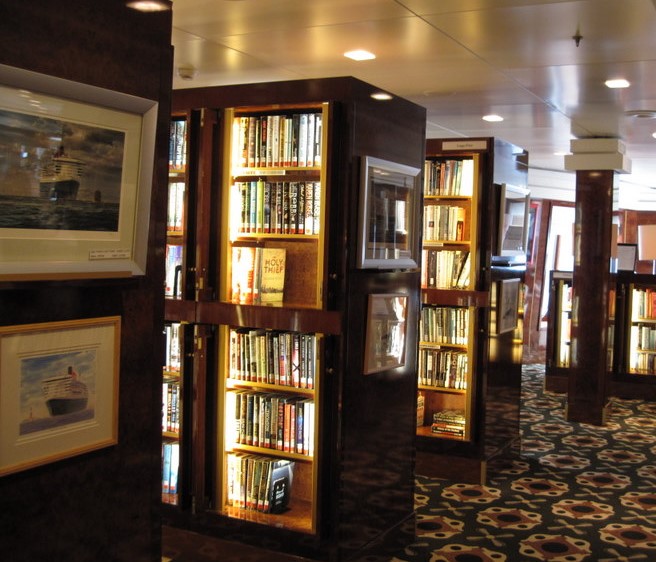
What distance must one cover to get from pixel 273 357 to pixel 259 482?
2.33ft

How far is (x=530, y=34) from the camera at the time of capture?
16.9 ft

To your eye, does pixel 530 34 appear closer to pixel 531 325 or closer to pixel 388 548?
pixel 388 548

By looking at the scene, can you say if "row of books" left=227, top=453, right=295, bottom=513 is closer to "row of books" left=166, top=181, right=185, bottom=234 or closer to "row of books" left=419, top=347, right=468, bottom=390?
"row of books" left=166, top=181, right=185, bottom=234

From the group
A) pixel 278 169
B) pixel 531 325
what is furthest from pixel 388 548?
pixel 531 325

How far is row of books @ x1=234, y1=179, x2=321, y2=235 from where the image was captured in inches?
176

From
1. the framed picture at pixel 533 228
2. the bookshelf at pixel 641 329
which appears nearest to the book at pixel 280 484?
the bookshelf at pixel 641 329

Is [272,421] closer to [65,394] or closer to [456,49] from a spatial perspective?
[65,394]

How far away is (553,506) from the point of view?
235 inches

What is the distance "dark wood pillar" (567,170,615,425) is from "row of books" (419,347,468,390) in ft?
9.62

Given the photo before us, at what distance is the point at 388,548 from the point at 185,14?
133 inches

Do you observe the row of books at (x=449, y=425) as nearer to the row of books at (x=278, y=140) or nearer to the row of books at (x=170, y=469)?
the row of books at (x=170, y=469)

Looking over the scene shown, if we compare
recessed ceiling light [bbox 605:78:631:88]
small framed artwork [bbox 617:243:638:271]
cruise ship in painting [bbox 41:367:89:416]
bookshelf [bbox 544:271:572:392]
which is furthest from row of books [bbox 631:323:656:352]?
cruise ship in painting [bbox 41:367:89:416]

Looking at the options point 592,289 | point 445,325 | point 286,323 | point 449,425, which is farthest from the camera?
point 592,289

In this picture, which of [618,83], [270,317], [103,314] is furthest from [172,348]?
[618,83]
